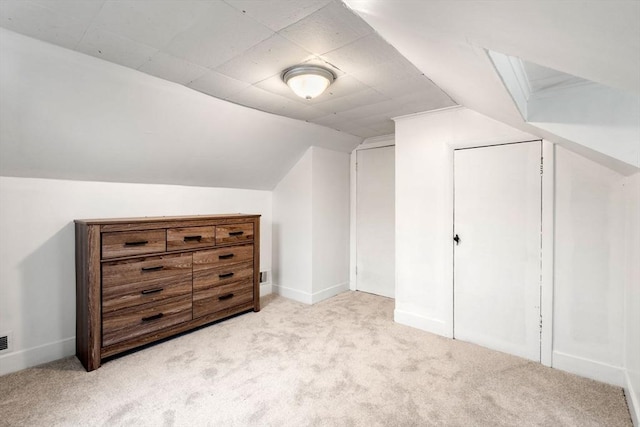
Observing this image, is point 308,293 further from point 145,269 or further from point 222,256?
point 145,269

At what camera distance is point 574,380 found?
6.78 feet

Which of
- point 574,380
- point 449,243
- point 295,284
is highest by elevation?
point 449,243

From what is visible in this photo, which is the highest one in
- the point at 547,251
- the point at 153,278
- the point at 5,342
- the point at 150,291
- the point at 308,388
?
the point at 547,251

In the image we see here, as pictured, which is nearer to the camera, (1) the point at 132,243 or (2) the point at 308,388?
(2) the point at 308,388

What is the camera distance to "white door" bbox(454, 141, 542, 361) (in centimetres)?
234

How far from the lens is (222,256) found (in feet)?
9.75

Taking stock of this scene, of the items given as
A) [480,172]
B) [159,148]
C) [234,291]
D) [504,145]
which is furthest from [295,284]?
[504,145]

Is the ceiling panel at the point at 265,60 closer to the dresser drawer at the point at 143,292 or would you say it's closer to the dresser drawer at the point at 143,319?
the dresser drawer at the point at 143,292

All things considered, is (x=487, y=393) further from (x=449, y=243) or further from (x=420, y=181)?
(x=420, y=181)

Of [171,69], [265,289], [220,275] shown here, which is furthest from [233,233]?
[171,69]

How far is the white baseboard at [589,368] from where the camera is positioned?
2016 millimetres

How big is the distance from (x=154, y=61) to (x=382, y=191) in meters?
2.86

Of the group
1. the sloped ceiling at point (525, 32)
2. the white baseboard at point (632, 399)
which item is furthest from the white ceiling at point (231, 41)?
the white baseboard at point (632, 399)

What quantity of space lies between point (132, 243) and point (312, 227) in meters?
1.88
